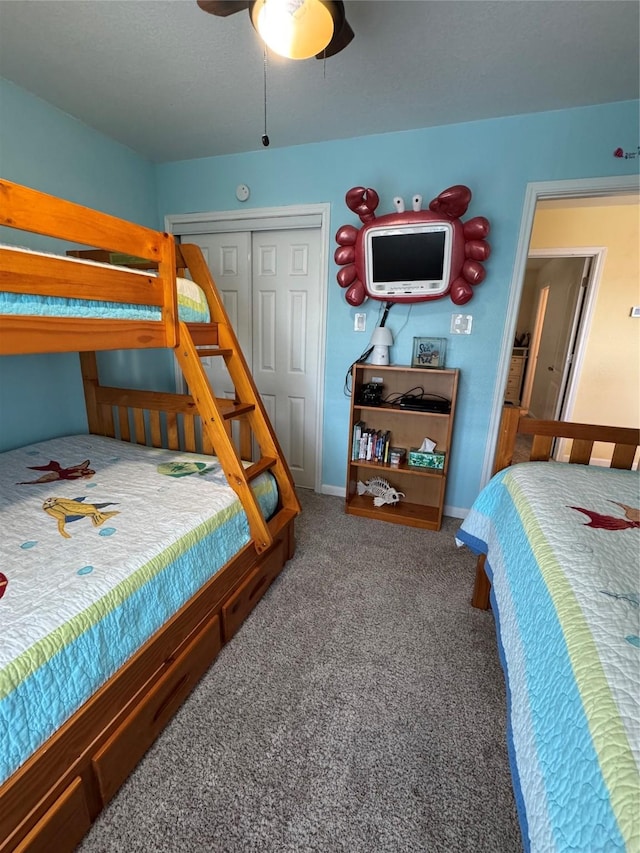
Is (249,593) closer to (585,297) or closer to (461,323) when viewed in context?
(461,323)

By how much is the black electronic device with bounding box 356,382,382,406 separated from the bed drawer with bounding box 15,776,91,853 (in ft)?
6.94

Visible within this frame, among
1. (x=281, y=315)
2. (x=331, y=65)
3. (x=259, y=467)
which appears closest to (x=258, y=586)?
(x=259, y=467)

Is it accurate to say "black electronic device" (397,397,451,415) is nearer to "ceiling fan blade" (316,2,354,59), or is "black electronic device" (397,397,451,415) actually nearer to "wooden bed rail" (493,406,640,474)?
"wooden bed rail" (493,406,640,474)

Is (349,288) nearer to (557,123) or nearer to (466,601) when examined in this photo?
(557,123)

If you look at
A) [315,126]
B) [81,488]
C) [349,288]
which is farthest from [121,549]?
[315,126]

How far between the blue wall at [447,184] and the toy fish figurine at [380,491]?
20cm

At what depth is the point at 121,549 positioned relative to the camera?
45.3 inches

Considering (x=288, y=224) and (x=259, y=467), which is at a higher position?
(x=288, y=224)

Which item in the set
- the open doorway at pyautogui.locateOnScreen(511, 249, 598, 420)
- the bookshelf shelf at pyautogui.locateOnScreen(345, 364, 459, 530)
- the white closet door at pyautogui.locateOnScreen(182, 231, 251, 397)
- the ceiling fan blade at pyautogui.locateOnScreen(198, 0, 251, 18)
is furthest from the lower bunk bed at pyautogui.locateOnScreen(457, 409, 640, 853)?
the open doorway at pyautogui.locateOnScreen(511, 249, 598, 420)

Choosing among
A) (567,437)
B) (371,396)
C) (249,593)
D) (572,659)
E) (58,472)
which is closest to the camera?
(572,659)

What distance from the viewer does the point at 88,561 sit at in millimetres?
1085

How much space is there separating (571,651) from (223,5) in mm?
1906

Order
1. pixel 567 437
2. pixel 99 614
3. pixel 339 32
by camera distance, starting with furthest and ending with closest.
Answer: pixel 567 437 → pixel 339 32 → pixel 99 614

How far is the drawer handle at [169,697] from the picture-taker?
3.76ft
